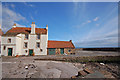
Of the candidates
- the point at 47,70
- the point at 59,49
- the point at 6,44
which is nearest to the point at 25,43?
the point at 6,44

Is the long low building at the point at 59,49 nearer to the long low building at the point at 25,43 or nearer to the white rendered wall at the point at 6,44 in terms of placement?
the long low building at the point at 25,43

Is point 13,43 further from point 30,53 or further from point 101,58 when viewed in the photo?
point 101,58

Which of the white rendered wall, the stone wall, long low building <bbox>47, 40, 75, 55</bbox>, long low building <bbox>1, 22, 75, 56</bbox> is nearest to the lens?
the white rendered wall

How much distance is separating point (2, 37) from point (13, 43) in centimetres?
290

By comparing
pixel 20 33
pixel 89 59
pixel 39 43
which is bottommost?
pixel 89 59

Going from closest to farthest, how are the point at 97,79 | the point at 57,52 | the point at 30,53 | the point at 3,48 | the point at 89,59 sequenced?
the point at 97,79, the point at 89,59, the point at 3,48, the point at 30,53, the point at 57,52

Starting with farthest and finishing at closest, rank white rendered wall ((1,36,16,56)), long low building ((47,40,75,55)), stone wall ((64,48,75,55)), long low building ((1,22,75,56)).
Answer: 1. stone wall ((64,48,75,55))
2. long low building ((47,40,75,55))
3. long low building ((1,22,75,56))
4. white rendered wall ((1,36,16,56))

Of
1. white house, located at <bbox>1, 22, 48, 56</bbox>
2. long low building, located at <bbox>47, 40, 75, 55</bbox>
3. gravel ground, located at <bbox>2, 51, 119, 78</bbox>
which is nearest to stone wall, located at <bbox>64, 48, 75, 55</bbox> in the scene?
long low building, located at <bbox>47, 40, 75, 55</bbox>

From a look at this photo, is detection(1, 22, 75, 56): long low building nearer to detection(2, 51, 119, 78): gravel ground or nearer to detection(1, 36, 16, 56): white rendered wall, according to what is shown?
detection(1, 36, 16, 56): white rendered wall

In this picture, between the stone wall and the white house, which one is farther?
the stone wall

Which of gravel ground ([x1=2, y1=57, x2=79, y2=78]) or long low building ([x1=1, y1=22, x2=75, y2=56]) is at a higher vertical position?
long low building ([x1=1, y1=22, x2=75, y2=56])

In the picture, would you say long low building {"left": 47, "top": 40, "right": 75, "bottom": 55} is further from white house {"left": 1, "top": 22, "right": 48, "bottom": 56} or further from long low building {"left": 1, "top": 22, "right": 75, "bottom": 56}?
white house {"left": 1, "top": 22, "right": 48, "bottom": 56}

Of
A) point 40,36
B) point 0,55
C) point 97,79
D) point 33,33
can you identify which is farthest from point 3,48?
point 97,79

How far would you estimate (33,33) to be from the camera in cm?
1556
